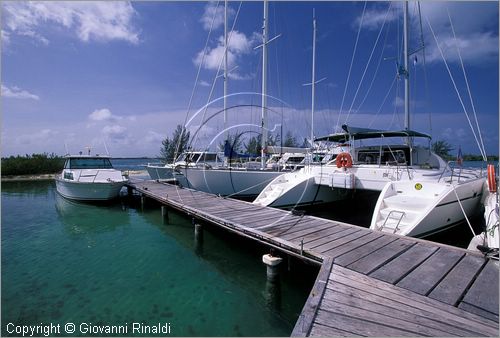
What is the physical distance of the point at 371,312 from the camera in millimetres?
3119

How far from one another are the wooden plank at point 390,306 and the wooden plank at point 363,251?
0.72 metres

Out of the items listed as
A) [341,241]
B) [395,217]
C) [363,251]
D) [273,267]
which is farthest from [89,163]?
[395,217]

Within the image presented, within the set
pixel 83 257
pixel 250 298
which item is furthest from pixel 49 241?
pixel 250 298

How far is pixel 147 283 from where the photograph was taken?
227 inches

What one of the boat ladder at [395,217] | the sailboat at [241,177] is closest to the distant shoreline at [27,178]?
the sailboat at [241,177]

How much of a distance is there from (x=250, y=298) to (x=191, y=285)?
1410mm

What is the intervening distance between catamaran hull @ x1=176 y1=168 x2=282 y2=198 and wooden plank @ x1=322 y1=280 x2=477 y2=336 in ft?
31.0

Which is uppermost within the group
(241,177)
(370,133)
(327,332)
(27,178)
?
(370,133)

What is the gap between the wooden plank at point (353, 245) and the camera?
4887mm

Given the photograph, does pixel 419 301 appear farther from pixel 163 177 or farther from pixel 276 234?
pixel 163 177

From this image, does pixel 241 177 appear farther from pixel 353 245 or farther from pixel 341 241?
pixel 353 245

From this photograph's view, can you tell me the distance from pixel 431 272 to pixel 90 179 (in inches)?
646

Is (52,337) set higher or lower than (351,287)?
lower

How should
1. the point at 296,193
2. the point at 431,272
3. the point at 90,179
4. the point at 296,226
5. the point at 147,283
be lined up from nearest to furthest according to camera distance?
1. the point at 431,272
2. the point at 147,283
3. the point at 296,226
4. the point at 296,193
5. the point at 90,179
